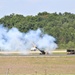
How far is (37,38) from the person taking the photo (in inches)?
4168

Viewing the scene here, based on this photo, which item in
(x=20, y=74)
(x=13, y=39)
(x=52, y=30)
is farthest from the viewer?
(x=52, y=30)

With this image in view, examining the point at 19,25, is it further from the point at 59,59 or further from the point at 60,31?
the point at 59,59

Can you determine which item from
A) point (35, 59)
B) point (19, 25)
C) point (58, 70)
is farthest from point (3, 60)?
point (19, 25)

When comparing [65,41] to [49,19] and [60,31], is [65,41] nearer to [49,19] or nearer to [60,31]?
[60,31]

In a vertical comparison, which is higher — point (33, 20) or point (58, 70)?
point (33, 20)

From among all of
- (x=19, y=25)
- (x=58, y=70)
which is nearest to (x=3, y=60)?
(x=58, y=70)

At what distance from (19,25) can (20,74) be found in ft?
257

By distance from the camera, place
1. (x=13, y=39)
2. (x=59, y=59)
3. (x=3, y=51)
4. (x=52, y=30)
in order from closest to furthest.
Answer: (x=59, y=59), (x=13, y=39), (x=3, y=51), (x=52, y=30)

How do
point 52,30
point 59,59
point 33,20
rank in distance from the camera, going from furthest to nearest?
point 33,20
point 52,30
point 59,59

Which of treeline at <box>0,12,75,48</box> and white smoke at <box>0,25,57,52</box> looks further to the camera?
treeline at <box>0,12,75,48</box>

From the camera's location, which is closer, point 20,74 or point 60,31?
point 20,74

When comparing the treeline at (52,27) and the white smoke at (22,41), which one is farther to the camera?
the treeline at (52,27)

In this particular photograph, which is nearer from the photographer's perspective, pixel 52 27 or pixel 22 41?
pixel 22 41

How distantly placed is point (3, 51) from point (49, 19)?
2359 inches
